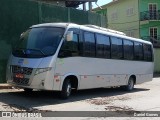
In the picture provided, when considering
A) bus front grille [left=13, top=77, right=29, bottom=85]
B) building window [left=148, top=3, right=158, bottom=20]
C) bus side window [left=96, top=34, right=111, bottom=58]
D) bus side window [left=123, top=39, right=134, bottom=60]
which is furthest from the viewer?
building window [left=148, top=3, right=158, bottom=20]

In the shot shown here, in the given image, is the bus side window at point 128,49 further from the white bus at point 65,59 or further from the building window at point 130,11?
the building window at point 130,11

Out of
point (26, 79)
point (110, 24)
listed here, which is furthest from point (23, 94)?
point (110, 24)

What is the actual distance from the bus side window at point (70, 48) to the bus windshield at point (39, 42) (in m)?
0.31

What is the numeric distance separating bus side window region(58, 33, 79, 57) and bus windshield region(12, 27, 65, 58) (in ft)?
1.01

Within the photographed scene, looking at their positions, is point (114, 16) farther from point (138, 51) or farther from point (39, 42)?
point (39, 42)

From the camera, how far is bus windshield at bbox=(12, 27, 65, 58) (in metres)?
13.6

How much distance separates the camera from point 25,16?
18.2 m

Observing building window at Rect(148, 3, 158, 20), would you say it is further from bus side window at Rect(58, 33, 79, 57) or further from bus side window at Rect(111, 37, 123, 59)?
bus side window at Rect(58, 33, 79, 57)

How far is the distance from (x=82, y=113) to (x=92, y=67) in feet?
15.3

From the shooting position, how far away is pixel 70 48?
14414 millimetres

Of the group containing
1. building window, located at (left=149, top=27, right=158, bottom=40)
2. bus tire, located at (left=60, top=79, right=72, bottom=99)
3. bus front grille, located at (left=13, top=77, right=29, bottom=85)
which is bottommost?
bus tire, located at (left=60, top=79, right=72, bottom=99)

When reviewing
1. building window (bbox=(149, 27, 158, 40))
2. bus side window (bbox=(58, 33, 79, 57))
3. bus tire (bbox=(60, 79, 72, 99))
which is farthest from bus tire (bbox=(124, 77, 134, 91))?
building window (bbox=(149, 27, 158, 40))

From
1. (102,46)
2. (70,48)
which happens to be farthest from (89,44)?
(70,48)

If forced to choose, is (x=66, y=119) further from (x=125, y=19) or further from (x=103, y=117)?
(x=125, y=19)
